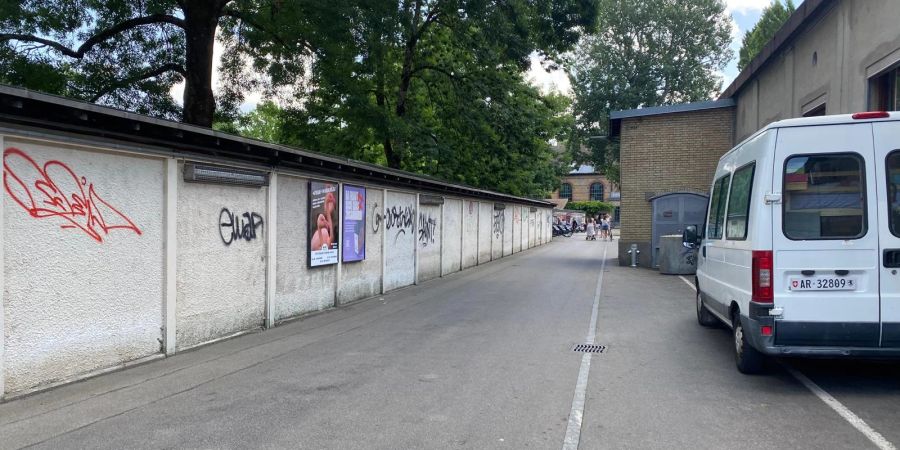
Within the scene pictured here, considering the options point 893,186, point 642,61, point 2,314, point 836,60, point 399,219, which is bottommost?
point 2,314

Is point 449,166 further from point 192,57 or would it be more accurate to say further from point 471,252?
point 192,57

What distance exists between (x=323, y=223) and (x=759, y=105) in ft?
40.7

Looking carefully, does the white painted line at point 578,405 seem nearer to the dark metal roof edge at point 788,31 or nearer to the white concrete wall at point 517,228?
the dark metal roof edge at point 788,31

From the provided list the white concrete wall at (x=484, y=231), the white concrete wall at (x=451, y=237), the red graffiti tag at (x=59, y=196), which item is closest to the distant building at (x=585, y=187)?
the white concrete wall at (x=484, y=231)

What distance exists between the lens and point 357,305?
37.5 feet

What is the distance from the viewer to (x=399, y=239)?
1426 cm

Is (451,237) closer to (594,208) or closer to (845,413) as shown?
(845,413)

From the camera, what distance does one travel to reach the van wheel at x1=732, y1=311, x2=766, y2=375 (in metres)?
5.92

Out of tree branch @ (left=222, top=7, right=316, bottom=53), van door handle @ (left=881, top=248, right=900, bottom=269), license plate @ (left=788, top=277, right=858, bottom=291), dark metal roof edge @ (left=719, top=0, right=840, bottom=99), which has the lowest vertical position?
license plate @ (left=788, top=277, right=858, bottom=291)

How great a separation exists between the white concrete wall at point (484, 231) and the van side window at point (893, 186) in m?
17.0

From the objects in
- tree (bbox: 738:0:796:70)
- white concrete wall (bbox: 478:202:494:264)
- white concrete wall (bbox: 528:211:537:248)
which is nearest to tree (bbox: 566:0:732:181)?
tree (bbox: 738:0:796:70)

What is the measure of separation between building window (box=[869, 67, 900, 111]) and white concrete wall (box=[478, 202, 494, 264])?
14043 millimetres

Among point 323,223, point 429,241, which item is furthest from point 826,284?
point 429,241

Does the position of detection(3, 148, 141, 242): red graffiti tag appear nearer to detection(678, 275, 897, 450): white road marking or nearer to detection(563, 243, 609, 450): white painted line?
detection(563, 243, 609, 450): white painted line
